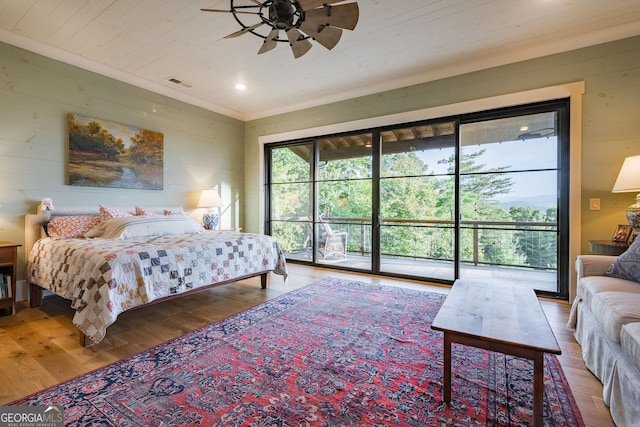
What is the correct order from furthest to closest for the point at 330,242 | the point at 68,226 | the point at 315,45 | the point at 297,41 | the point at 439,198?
the point at 330,242 → the point at 439,198 → the point at 315,45 → the point at 68,226 → the point at 297,41

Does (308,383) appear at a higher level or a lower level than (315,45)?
lower

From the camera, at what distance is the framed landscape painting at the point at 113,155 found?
137 inches

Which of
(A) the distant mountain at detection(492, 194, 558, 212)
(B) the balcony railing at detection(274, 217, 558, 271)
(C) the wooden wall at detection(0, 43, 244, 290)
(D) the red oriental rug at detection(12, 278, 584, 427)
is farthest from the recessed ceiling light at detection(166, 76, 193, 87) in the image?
(A) the distant mountain at detection(492, 194, 558, 212)

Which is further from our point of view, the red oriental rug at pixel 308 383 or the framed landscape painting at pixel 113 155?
the framed landscape painting at pixel 113 155

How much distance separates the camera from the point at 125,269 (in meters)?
2.19

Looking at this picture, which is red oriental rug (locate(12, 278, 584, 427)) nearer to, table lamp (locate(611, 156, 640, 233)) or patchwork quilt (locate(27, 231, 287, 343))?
patchwork quilt (locate(27, 231, 287, 343))

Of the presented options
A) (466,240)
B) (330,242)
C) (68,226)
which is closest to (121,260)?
(68,226)

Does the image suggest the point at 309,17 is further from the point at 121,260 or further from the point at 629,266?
the point at 629,266

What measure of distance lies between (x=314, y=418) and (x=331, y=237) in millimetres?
3629

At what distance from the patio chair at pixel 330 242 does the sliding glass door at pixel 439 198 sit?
0.02 meters

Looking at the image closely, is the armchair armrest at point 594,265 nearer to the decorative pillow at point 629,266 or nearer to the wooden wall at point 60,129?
the decorative pillow at point 629,266

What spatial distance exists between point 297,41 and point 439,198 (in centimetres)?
267

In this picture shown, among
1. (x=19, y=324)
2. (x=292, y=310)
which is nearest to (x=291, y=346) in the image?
(x=292, y=310)

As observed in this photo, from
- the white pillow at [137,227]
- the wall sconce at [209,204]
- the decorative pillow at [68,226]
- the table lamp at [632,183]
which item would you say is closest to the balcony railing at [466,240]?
the table lamp at [632,183]
